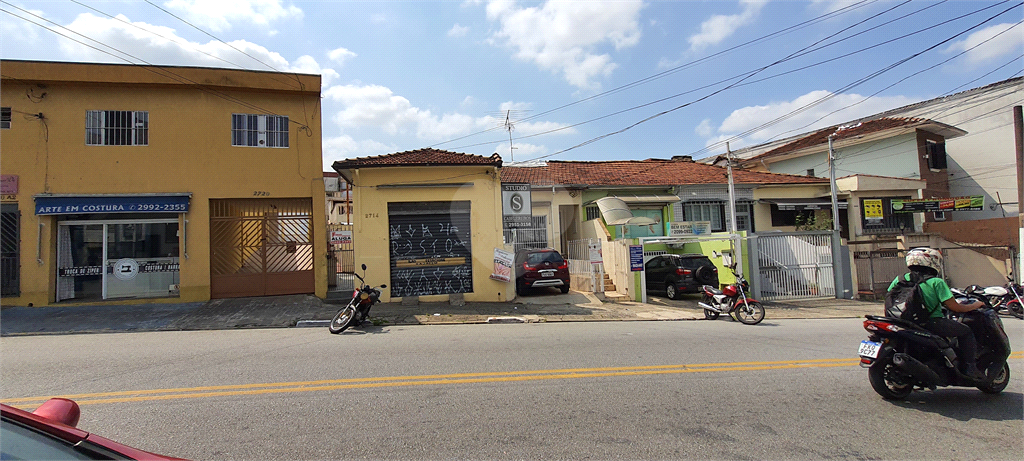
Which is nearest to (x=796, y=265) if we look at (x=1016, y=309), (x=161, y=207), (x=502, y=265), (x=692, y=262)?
(x=692, y=262)

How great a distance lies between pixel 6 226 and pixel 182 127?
15.8 feet

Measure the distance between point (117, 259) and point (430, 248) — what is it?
27.0 feet

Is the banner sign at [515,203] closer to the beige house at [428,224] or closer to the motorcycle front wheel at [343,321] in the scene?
the beige house at [428,224]

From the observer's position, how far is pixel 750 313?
36.6ft

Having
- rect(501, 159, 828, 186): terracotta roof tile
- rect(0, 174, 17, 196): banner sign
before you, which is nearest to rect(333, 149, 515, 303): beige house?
rect(501, 159, 828, 186): terracotta roof tile

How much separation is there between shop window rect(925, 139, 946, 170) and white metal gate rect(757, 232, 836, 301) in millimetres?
14184

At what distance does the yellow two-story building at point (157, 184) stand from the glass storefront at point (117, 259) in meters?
0.03

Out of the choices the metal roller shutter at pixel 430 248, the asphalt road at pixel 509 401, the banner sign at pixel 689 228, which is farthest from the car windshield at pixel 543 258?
the asphalt road at pixel 509 401

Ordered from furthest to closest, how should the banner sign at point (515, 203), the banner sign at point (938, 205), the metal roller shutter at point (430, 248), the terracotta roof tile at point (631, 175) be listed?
the terracotta roof tile at point (631, 175) < the banner sign at point (938, 205) < the banner sign at point (515, 203) < the metal roller shutter at point (430, 248)

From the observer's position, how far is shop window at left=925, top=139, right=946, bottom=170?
79.7ft

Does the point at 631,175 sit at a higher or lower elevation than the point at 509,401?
higher

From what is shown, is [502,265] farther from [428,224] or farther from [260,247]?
[260,247]

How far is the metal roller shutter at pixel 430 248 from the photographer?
45.0 ft

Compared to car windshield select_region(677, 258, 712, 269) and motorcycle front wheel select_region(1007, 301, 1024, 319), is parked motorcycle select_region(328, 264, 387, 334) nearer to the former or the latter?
car windshield select_region(677, 258, 712, 269)
